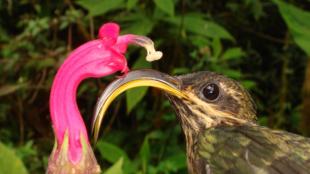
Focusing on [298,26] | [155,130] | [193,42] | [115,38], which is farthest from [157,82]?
[155,130]

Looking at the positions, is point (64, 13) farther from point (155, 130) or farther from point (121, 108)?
point (155, 130)

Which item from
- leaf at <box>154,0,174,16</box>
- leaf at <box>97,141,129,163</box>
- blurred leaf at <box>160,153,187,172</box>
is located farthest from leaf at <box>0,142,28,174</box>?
blurred leaf at <box>160,153,187,172</box>

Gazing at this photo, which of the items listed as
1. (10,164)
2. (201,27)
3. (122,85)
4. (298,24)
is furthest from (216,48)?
(122,85)

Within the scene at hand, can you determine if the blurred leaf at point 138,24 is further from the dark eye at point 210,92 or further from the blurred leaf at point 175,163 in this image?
the dark eye at point 210,92

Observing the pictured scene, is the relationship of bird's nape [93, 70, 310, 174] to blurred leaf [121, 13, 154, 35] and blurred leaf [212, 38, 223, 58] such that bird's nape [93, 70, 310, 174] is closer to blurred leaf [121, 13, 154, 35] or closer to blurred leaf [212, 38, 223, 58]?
blurred leaf [121, 13, 154, 35]

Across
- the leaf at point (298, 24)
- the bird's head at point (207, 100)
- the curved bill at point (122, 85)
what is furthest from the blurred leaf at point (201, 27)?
the curved bill at point (122, 85)

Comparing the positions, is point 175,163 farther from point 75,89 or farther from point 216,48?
point 75,89
